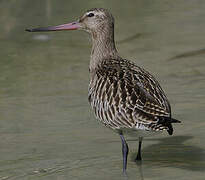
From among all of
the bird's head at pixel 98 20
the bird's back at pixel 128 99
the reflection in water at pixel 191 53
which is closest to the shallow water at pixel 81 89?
the reflection in water at pixel 191 53

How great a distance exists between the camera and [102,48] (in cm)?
778

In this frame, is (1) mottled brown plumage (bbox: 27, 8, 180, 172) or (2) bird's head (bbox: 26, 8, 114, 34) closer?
(1) mottled brown plumage (bbox: 27, 8, 180, 172)

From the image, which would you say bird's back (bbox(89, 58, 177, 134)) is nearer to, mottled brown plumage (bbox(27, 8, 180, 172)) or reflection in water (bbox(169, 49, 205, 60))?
mottled brown plumage (bbox(27, 8, 180, 172))

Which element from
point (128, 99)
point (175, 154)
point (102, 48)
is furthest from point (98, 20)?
point (175, 154)

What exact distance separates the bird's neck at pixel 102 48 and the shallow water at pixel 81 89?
38.1 inches

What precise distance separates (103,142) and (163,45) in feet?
13.6

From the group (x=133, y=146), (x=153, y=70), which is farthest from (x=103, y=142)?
(x=153, y=70)

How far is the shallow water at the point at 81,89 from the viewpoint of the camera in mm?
7391

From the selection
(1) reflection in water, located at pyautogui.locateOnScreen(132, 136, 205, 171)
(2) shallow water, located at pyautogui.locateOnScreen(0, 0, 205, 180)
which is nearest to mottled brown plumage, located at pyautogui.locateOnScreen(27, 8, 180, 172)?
(1) reflection in water, located at pyautogui.locateOnScreen(132, 136, 205, 171)

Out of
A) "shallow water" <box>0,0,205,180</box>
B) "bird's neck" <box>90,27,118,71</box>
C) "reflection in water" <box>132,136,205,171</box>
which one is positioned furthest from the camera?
"bird's neck" <box>90,27,118,71</box>

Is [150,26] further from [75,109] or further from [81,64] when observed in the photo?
[75,109]

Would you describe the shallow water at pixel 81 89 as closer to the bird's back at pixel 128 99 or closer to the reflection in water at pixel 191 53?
the reflection in water at pixel 191 53

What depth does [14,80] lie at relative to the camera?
406 inches

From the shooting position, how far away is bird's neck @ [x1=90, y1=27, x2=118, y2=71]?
25.4 feet
